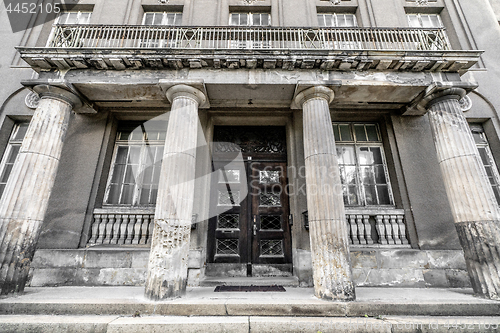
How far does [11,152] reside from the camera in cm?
674

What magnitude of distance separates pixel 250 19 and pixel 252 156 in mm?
4877

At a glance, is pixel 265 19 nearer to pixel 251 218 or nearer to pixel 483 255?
pixel 251 218

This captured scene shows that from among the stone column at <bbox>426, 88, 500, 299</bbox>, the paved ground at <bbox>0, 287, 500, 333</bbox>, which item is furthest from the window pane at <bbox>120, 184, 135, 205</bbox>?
the stone column at <bbox>426, 88, 500, 299</bbox>

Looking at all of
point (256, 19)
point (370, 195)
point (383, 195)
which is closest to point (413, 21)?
point (256, 19)

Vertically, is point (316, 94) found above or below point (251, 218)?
above

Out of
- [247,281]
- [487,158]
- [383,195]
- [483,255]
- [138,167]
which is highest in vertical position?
[487,158]

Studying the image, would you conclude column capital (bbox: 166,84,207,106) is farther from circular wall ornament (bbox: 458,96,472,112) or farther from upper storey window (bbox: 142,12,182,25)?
circular wall ornament (bbox: 458,96,472,112)

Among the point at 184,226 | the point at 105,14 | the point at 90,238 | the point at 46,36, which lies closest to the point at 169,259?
the point at 184,226

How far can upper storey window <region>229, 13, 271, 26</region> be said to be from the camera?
798 cm

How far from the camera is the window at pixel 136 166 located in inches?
252

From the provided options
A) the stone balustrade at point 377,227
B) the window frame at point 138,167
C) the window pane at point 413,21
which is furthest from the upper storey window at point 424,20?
Result: the window frame at point 138,167

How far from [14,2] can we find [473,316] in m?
15.1

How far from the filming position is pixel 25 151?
15.5 ft

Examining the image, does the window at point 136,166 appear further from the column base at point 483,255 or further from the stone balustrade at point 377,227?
the column base at point 483,255
